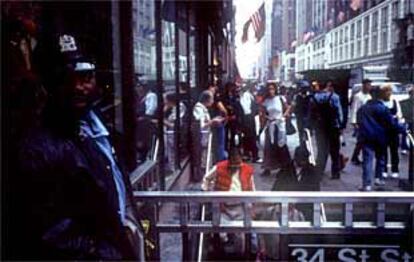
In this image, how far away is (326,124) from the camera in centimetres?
132

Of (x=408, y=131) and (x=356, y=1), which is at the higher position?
(x=356, y=1)

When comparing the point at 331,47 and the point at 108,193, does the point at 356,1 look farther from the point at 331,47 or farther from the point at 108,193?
the point at 108,193

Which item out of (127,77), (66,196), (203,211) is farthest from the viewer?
(203,211)

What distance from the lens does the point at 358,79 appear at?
4.30 feet

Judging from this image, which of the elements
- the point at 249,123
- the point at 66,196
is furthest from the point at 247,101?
the point at 66,196

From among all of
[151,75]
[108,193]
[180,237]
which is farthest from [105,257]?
[151,75]

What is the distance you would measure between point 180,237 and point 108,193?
290 millimetres

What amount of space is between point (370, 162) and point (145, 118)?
0.57 m

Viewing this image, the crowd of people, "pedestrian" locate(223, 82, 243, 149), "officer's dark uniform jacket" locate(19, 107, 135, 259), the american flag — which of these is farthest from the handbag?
"officer's dark uniform jacket" locate(19, 107, 135, 259)

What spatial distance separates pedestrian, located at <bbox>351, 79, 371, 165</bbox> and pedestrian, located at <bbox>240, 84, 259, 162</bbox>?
9.5 inches

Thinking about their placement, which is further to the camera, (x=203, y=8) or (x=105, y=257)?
(x=203, y=8)

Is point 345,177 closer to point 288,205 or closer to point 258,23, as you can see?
point 288,205

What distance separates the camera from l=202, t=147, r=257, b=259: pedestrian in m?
1.34

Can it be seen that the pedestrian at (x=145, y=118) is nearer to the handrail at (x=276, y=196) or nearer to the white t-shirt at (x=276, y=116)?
the handrail at (x=276, y=196)
